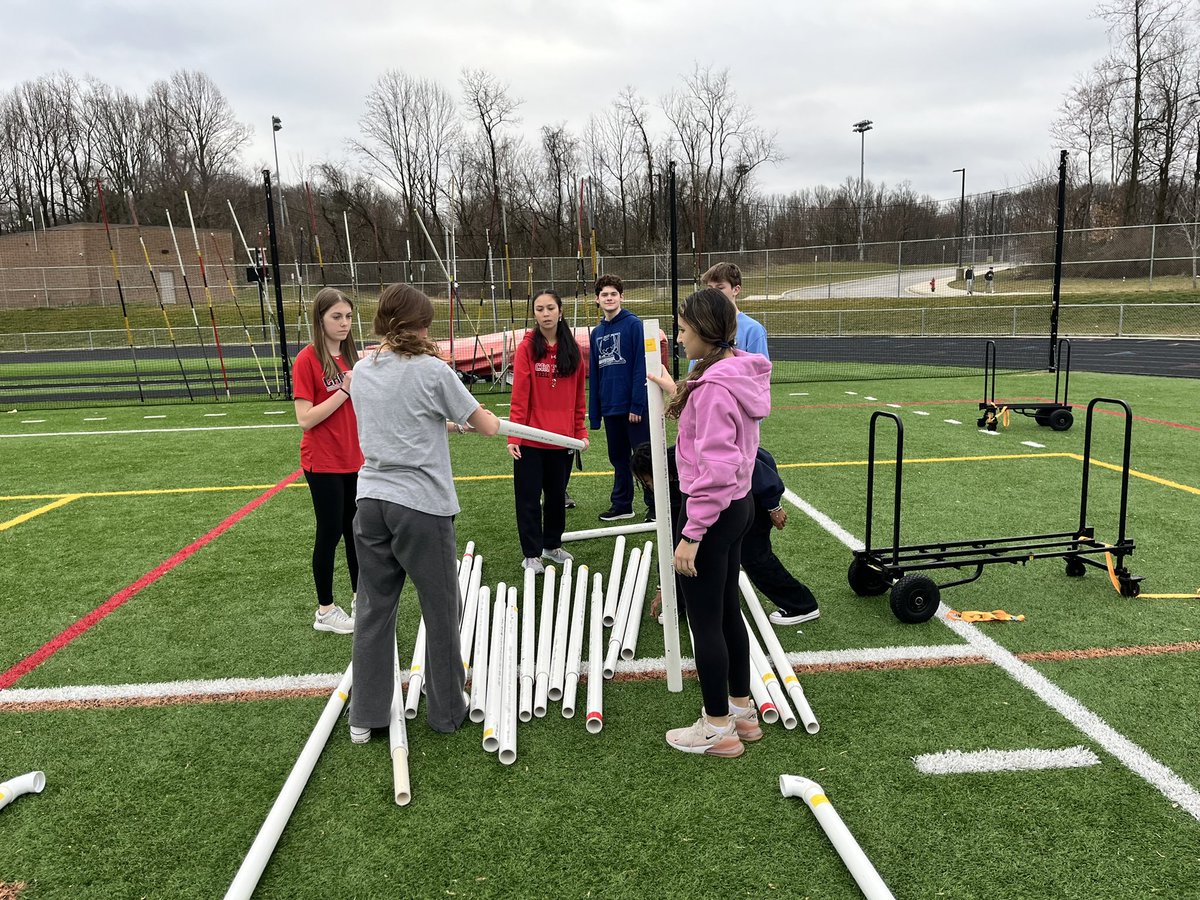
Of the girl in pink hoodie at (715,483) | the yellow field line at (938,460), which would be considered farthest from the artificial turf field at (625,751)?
the yellow field line at (938,460)

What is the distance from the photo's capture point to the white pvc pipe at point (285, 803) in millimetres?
2432

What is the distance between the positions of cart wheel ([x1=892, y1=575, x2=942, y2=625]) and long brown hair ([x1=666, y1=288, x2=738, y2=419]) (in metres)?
2.26

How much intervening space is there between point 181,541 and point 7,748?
10.2ft

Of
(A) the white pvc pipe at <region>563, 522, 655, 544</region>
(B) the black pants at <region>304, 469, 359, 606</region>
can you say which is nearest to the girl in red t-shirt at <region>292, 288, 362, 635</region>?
(B) the black pants at <region>304, 469, 359, 606</region>

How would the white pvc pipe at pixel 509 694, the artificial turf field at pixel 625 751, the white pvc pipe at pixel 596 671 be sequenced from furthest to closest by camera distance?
the white pvc pipe at pixel 596 671, the white pvc pipe at pixel 509 694, the artificial turf field at pixel 625 751

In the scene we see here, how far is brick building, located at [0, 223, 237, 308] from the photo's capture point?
42.6m

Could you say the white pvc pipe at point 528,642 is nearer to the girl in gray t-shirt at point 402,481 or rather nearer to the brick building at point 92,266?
the girl in gray t-shirt at point 402,481

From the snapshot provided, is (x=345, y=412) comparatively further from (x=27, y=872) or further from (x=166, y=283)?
(x=166, y=283)

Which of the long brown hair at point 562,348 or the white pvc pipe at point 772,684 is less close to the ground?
the long brown hair at point 562,348

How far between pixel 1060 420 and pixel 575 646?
8.50 m

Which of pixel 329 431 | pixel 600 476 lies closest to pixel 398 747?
pixel 329 431

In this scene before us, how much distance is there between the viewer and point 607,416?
20.7 ft

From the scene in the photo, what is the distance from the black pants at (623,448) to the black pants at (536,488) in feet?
2.87

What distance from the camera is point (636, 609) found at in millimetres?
4488
